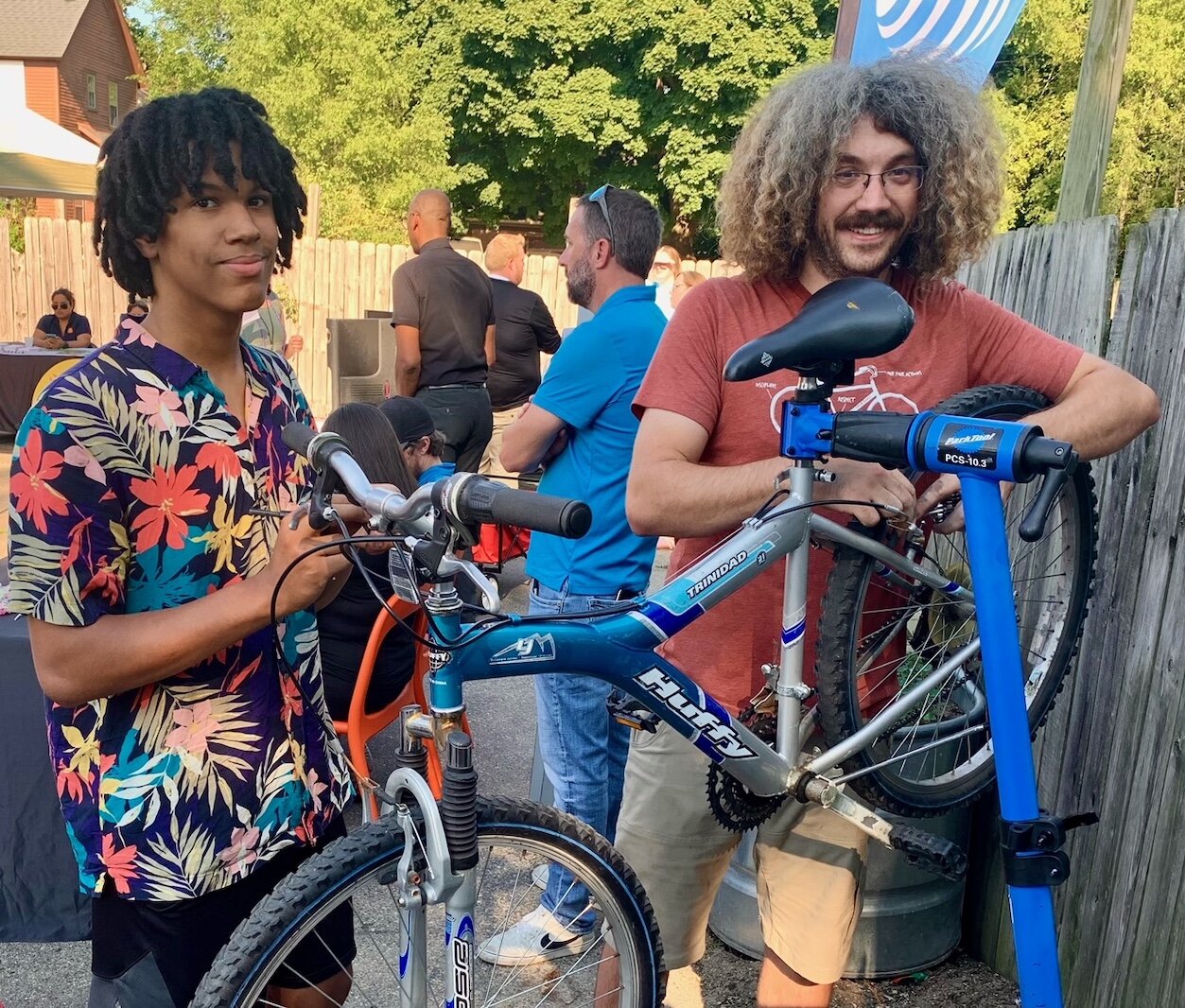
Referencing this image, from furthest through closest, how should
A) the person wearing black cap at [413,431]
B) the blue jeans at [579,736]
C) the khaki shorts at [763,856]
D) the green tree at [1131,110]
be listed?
the green tree at [1131,110] < the person wearing black cap at [413,431] < the blue jeans at [579,736] < the khaki shorts at [763,856]

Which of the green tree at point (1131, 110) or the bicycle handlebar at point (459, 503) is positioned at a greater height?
the green tree at point (1131, 110)

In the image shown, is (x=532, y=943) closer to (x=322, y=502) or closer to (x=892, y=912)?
(x=892, y=912)

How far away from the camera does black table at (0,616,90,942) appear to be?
2.91 metres

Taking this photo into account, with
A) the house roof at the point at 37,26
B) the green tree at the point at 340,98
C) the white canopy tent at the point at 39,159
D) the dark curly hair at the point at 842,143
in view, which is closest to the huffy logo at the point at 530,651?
the dark curly hair at the point at 842,143

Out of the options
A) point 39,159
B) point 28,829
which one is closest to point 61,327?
point 39,159

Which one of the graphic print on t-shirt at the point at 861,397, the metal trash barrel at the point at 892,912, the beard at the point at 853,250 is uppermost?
the beard at the point at 853,250

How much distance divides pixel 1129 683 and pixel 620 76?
29177mm

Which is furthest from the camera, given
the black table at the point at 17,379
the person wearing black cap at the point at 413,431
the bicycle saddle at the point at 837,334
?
the black table at the point at 17,379

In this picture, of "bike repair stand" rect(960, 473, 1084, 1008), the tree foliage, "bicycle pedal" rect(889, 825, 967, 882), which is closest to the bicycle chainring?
"bicycle pedal" rect(889, 825, 967, 882)

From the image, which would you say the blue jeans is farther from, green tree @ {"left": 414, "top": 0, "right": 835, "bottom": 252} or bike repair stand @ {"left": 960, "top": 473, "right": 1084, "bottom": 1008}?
green tree @ {"left": 414, "top": 0, "right": 835, "bottom": 252}

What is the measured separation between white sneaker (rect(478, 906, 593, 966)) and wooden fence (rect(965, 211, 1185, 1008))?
1.30 meters

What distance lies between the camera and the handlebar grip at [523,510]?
1.32 metres

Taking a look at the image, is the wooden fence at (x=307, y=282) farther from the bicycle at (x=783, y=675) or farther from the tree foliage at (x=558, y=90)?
the bicycle at (x=783, y=675)

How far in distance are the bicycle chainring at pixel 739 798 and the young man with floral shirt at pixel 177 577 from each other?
691mm
